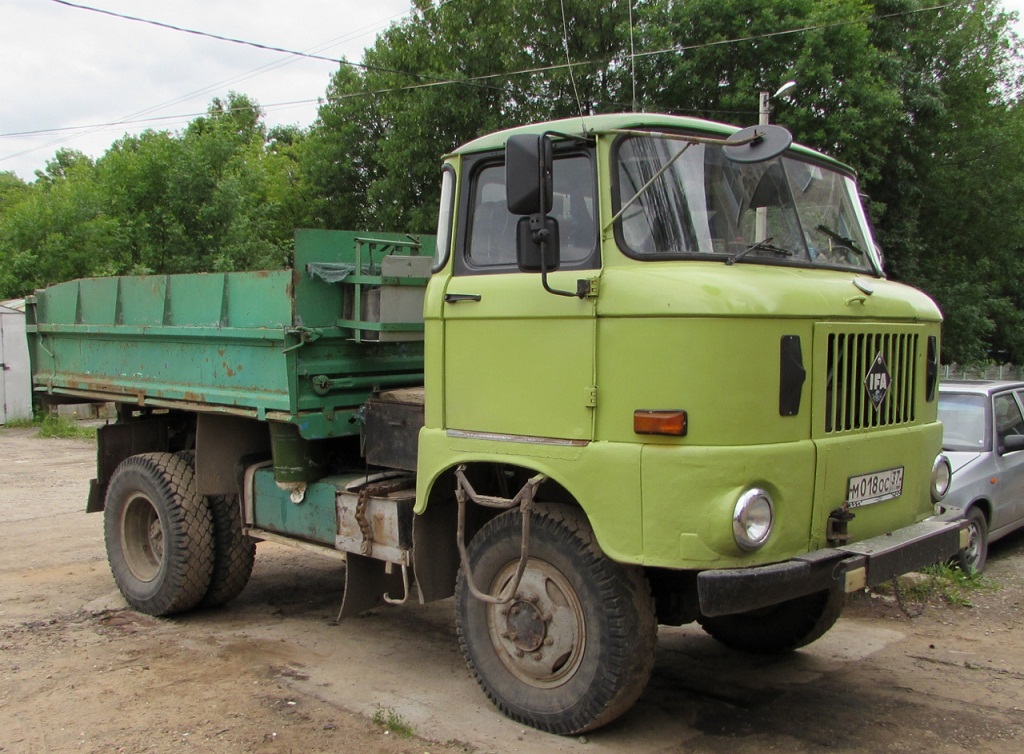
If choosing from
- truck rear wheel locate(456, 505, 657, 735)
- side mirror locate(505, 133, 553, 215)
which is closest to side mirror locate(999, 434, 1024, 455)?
truck rear wheel locate(456, 505, 657, 735)

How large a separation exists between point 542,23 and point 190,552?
15.0 metres

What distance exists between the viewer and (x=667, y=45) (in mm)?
15977

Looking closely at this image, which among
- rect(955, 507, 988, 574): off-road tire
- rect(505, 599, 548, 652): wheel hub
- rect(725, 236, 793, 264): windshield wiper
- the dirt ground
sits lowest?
the dirt ground

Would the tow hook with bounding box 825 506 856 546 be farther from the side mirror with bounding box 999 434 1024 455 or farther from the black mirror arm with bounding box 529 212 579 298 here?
the side mirror with bounding box 999 434 1024 455

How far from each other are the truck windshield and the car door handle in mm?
804

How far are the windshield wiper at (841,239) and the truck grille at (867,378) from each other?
55 centimetres

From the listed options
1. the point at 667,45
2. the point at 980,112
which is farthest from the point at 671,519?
the point at 980,112

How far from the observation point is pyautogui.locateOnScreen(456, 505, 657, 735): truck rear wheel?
4086 millimetres

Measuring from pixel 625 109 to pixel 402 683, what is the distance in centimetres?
1361

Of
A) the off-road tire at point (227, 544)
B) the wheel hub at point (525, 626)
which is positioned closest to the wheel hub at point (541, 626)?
the wheel hub at point (525, 626)

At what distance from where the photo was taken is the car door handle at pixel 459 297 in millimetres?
4570

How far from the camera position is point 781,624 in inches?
213

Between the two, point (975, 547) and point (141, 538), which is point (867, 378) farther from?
point (141, 538)


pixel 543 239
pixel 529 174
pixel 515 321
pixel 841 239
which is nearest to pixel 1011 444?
pixel 841 239
